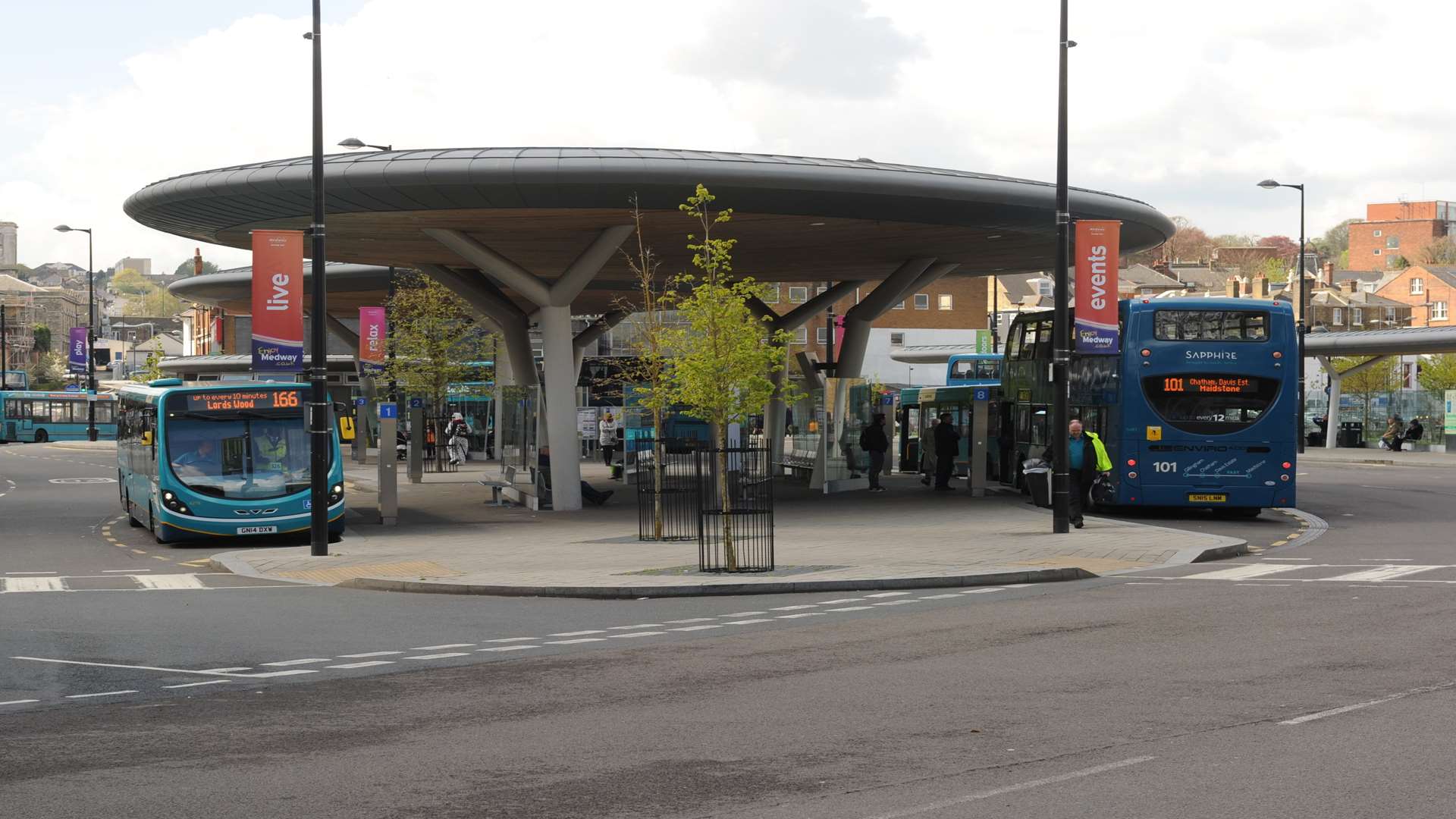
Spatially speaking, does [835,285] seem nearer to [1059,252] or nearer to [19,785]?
[1059,252]

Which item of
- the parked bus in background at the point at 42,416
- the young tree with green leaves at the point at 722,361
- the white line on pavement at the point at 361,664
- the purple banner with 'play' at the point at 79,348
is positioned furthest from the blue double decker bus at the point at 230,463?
the parked bus in background at the point at 42,416

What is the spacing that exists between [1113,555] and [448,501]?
1818 cm

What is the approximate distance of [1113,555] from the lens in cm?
1953

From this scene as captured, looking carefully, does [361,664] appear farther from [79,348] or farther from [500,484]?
[79,348]

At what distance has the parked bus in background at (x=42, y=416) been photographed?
80125mm

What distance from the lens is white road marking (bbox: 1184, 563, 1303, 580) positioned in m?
17.3

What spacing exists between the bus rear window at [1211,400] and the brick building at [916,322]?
72622 millimetres

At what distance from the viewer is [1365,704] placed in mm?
9219

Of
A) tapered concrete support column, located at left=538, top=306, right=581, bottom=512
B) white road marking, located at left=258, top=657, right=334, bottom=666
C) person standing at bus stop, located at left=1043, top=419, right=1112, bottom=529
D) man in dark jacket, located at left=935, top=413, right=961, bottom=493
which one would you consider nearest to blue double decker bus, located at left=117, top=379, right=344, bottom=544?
tapered concrete support column, located at left=538, top=306, right=581, bottom=512

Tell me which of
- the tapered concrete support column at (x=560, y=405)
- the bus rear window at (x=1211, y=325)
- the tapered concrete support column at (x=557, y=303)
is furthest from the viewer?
the tapered concrete support column at (x=560, y=405)

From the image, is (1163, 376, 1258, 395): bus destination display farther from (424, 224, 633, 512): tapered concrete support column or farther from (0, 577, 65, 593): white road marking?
(0, 577, 65, 593): white road marking

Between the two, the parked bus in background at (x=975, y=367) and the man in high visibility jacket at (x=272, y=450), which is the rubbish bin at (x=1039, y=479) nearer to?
the man in high visibility jacket at (x=272, y=450)

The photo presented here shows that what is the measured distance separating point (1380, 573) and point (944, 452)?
59.1 feet

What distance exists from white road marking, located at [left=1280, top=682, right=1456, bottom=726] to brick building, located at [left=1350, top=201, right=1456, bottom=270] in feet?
545
